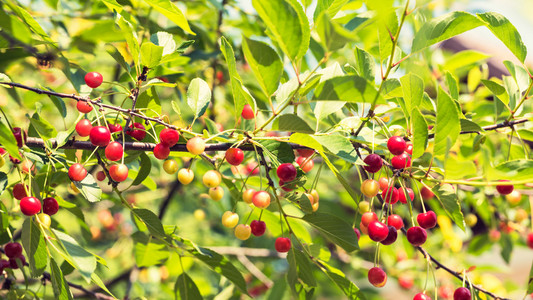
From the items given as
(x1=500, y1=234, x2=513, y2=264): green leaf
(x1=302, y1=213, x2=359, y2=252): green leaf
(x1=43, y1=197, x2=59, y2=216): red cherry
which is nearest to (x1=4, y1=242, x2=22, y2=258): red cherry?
(x1=43, y1=197, x2=59, y2=216): red cherry

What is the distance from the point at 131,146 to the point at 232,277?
1.43ft

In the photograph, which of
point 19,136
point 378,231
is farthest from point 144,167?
point 378,231

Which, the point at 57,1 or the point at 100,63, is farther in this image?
the point at 100,63

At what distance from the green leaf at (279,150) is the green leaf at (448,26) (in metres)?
0.35

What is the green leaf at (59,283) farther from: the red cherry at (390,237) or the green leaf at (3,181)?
the red cherry at (390,237)

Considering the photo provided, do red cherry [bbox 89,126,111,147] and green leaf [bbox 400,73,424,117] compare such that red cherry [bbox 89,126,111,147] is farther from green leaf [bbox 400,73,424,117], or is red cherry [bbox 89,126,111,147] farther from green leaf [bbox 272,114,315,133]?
green leaf [bbox 400,73,424,117]

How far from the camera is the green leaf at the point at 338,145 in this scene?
0.78 m

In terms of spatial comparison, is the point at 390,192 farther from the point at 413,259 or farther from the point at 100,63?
the point at 413,259

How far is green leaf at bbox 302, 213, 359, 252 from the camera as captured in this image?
952mm

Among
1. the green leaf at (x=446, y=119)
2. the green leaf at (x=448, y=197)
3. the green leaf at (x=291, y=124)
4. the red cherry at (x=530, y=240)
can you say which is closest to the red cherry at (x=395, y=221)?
the green leaf at (x=448, y=197)

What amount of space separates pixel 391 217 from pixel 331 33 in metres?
0.51

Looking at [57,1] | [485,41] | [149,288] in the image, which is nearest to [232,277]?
[57,1]

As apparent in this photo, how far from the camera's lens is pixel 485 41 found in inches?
157

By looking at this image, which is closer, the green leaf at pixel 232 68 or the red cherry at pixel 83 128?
the green leaf at pixel 232 68
